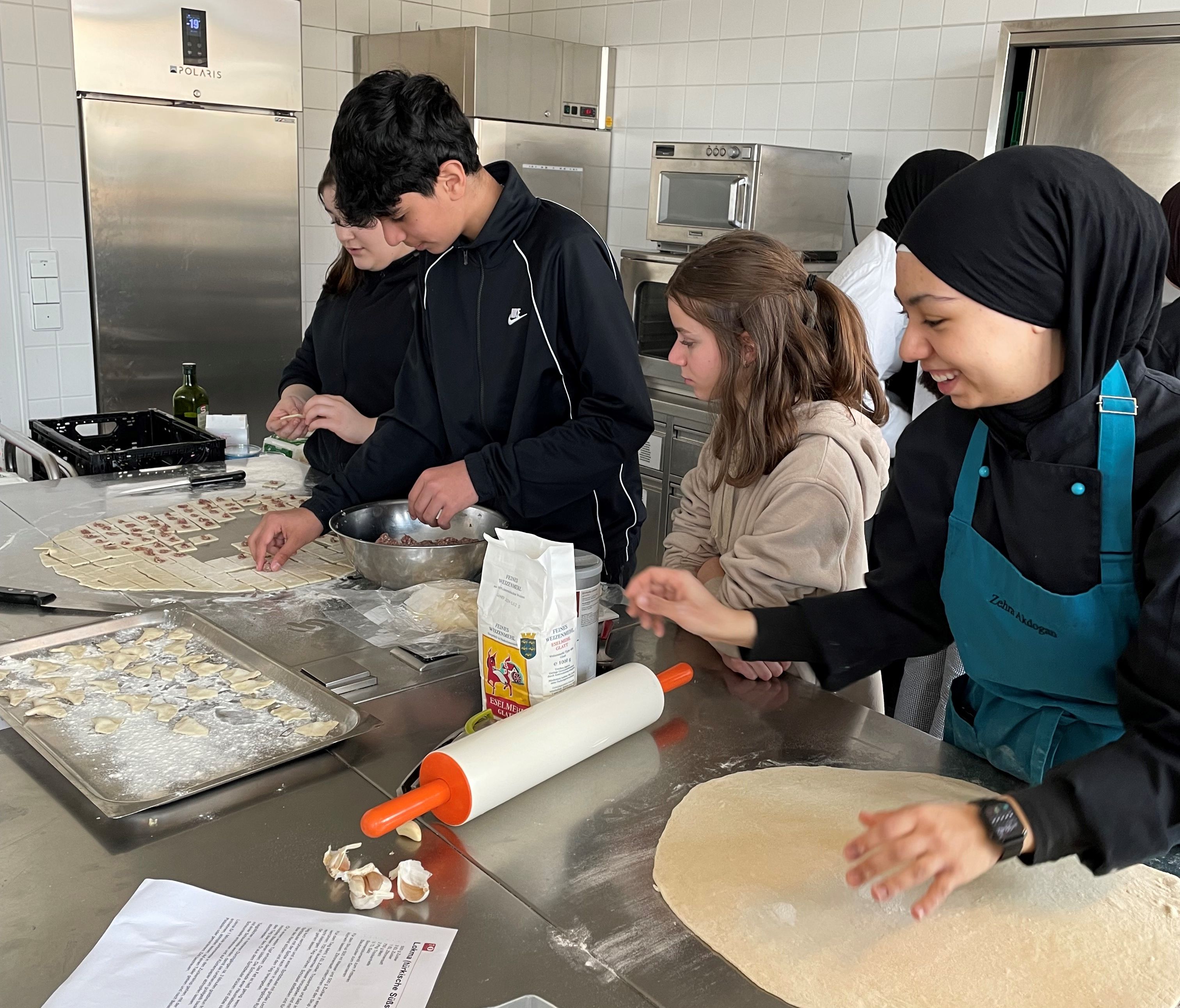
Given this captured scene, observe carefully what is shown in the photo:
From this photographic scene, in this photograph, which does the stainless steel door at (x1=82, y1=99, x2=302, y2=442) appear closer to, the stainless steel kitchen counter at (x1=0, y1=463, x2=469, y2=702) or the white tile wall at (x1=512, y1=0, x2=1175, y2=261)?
the white tile wall at (x1=512, y1=0, x2=1175, y2=261)

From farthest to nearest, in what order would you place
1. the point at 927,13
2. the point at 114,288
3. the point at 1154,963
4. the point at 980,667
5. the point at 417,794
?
1. the point at 114,288
2. the point at 927,13
3. the point at 980,667
4. the point at 417,794
5. the point at 1154,963

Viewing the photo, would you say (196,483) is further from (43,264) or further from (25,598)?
(43,264)

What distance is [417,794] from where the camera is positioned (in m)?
1.05

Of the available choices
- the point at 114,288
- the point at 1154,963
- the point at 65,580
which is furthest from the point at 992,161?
the point at 114,288

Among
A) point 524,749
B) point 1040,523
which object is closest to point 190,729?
point 524,749

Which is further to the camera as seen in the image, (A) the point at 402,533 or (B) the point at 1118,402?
(A) the point at 402,533

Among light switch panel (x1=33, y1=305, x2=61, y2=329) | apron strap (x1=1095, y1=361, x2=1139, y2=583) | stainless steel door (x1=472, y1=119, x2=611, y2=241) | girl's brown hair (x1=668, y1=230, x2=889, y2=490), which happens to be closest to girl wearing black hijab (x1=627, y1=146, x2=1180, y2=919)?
apron strap (x1=1095, y1=361, x2=1139, y2=583)

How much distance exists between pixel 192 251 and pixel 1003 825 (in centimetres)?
369

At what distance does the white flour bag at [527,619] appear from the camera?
1190 millimetres

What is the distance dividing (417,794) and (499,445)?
2.95 ft

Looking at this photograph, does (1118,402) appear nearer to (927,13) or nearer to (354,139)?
(354,139)

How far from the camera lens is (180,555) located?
6.26 feet

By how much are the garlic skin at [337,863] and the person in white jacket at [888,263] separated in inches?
89.6

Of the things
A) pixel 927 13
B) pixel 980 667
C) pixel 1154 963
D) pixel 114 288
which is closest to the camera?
pixel 1154 963
